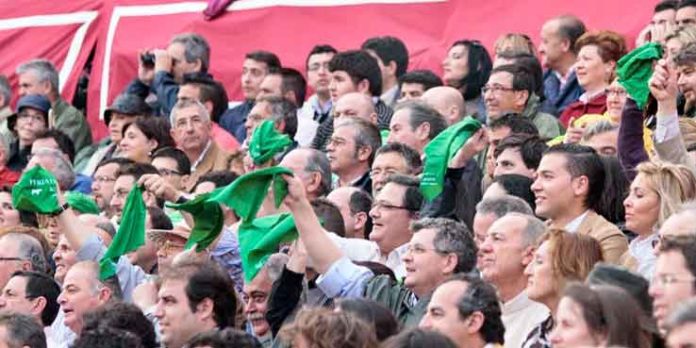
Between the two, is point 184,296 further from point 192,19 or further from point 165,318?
point 192,19

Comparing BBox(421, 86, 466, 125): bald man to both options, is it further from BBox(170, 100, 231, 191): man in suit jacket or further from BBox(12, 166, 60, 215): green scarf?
BBox(12, 166, 60, 215): green scarf

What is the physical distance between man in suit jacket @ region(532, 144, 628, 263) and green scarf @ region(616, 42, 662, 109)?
0.36 metres

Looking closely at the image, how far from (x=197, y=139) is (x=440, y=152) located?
10.2ft

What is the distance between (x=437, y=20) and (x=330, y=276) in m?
5.94

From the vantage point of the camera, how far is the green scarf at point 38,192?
12023mm

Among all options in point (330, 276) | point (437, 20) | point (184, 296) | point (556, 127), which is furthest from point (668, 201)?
point (437, 20)

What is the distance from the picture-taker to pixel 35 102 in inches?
633

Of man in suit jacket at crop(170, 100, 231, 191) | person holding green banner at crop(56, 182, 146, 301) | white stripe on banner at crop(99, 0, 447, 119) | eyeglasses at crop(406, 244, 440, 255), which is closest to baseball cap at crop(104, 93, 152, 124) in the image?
man in suit jacket at crop(170, 100, 231, 191)

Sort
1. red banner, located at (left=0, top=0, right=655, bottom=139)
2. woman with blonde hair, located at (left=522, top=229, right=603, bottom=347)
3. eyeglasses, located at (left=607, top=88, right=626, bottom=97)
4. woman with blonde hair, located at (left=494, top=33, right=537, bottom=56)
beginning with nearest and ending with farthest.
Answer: woman with blonde hair, located at (left=522, top=229, right=603, bottom=347), eyeglasses, located at (left=607, top=88, right=626, bottom=97), woman with blonde hair, located at (left=494, top=33, right=537, bottom=56), red banner, located at (left=0, top=0, right=655, bottom=139)

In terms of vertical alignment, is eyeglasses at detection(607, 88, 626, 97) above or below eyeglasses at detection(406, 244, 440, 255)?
above

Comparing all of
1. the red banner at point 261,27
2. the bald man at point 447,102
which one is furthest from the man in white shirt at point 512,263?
the red banner at point 261,27

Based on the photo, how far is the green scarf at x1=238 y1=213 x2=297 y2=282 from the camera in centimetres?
1023

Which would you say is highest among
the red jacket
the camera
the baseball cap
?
the red jacket

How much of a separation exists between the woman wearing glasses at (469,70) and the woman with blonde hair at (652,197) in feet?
13.8
